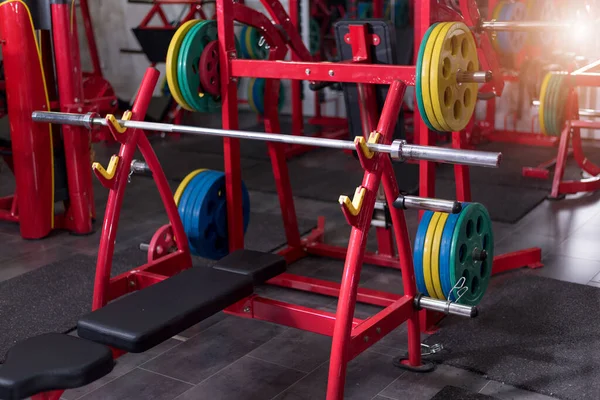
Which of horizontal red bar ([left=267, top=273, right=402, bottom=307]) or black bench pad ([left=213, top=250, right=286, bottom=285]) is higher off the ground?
black bench pad ([left=213, top=250, right=286, bottom=285])

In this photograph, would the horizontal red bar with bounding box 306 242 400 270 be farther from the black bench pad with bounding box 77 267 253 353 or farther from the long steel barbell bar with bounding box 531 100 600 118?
the long steel barbell bar with bounding box 531 100 600 118

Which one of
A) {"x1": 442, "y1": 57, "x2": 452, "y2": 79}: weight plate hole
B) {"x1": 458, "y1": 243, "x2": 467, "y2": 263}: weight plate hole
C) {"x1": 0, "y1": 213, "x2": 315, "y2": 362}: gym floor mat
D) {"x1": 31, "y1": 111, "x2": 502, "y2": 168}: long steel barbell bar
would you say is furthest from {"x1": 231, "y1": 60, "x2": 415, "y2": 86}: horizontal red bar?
{"x1": 0, "y1": 213, "x2": 315, "y2": 362}: gym floor mat

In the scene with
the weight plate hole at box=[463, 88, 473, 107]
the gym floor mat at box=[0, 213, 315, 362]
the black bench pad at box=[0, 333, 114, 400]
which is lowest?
the gym floor mat at box=[0, 213, 315, 362]

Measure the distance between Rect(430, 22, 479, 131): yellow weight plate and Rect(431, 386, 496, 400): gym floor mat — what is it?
2.48ft

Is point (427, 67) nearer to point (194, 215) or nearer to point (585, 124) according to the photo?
point (194, 215)

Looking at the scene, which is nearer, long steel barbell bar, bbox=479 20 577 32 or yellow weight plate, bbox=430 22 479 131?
yellow weight plate, bbox=430 22 479 131

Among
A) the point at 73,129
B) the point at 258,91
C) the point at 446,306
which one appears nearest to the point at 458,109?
the point at 446,306

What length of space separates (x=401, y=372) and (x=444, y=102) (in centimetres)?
83

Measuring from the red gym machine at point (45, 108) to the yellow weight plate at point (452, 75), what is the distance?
2005mm

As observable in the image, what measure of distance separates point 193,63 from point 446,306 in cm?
124

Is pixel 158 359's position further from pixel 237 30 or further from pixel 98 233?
pixel 237 30

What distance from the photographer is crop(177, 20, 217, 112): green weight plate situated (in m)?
2.66

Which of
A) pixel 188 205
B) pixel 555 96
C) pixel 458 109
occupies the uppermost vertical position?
pixel 458 109

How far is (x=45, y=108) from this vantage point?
356cm
